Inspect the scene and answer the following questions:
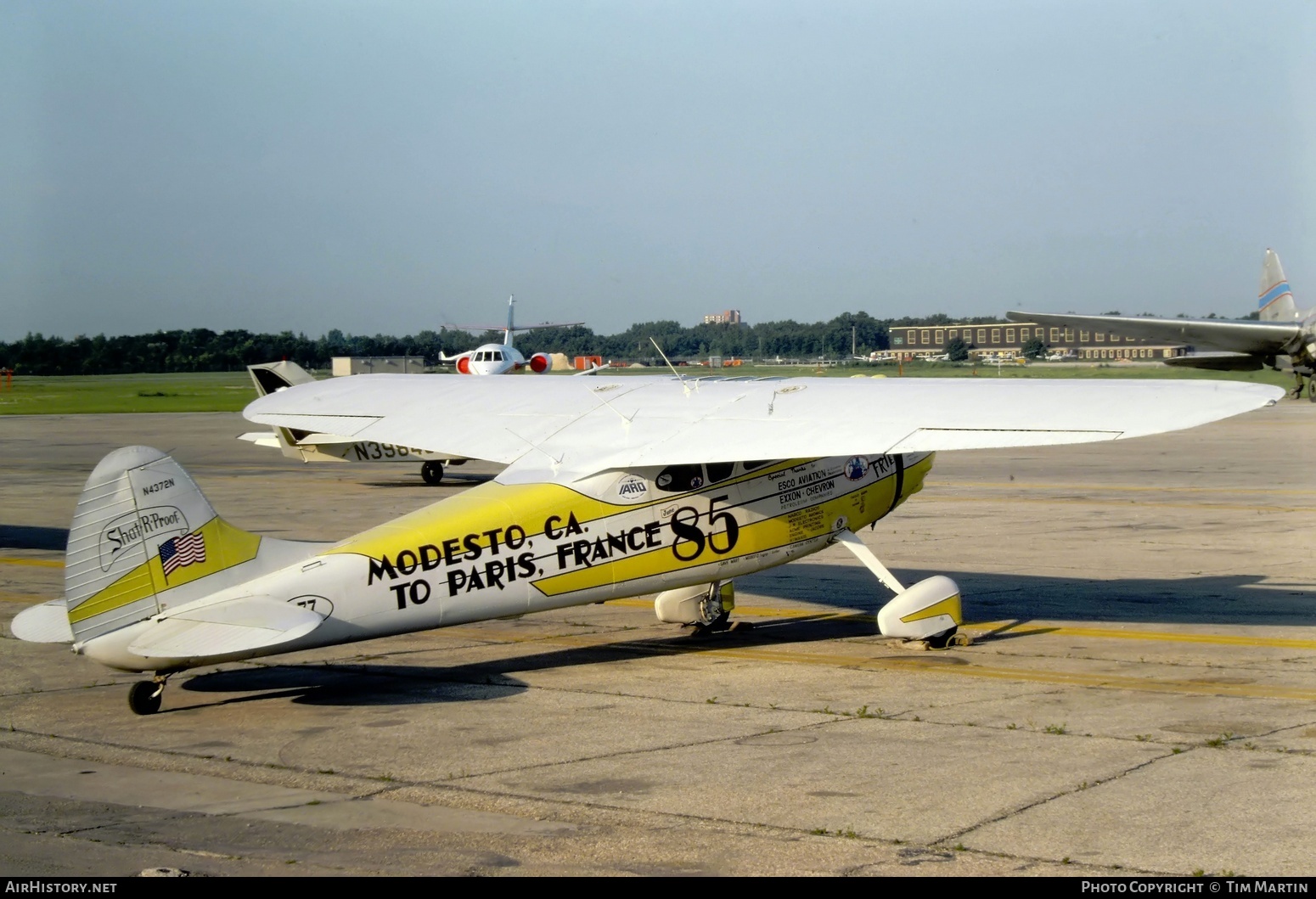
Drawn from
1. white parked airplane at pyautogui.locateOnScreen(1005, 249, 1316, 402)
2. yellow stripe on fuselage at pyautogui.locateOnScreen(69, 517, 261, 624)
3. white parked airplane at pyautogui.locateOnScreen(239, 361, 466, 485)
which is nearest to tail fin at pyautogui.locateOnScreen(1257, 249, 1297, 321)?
white parked airplane at pyautogui.locateOnScreen(1005, 249, 1316, 402)

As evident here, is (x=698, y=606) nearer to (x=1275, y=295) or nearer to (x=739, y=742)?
(x=739, y=742)

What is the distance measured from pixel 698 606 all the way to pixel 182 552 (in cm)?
565

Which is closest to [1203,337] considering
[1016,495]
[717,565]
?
[1016,495]

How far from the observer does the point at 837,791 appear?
799 cm

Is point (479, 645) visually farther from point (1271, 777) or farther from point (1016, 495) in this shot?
point (1016, 495)

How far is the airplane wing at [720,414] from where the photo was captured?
9789 millimetres

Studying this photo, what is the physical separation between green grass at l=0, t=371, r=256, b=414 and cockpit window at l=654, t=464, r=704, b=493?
6121cm

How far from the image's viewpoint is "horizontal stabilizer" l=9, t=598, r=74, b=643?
387 inches

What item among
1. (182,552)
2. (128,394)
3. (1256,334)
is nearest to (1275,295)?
(1256,334)

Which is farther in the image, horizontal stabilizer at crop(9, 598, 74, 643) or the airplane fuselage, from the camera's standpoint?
the airplane fuselage

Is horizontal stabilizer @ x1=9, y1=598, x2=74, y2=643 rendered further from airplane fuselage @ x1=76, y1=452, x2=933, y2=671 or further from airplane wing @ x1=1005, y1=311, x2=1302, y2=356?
airplane wing @ x1=1005, y1=311, x2=1302, y2=356

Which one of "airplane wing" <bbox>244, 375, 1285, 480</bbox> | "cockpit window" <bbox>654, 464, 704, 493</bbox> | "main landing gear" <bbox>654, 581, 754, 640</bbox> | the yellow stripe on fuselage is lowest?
"main landing gear" <bbox>654, 581, 754, 640</bbox>

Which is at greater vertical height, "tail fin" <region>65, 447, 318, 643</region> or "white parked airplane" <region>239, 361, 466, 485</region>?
"tail fin" <region>65, 447, 318, 643</region>
